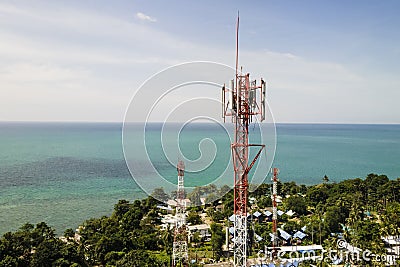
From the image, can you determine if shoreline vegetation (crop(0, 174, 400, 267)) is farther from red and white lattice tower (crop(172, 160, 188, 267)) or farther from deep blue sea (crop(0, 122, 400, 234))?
deep blue sea (crop(0, 122, 400, 234))

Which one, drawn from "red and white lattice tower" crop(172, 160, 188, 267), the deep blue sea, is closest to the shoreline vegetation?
"red and white lattice tower" crop(172, 160, 188, 267)

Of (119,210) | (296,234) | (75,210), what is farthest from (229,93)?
(75,210)

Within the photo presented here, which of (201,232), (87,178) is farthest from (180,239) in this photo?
(87,178)

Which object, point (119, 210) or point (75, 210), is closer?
point (119, 210)

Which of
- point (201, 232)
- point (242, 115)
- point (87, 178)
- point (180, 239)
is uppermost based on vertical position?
point (242, 115)

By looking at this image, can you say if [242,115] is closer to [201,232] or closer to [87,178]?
[201,232]

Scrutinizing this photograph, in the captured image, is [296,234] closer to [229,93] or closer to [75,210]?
[229,93]

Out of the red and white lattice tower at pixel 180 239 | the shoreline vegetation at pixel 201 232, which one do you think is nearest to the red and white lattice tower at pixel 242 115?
the shoreline vegetation at pixel 201 232

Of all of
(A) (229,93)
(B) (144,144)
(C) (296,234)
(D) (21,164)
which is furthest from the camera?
(D) (21,164)
